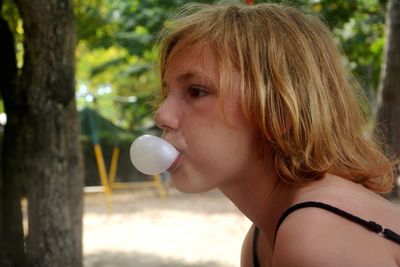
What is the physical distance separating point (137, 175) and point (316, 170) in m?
13.2

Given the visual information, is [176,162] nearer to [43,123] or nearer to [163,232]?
[43,123]

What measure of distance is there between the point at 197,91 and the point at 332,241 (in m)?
0.37

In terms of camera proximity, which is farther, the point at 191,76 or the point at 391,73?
the point at 391,73

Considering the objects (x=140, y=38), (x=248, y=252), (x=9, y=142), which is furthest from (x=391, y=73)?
(x=140, y=38)

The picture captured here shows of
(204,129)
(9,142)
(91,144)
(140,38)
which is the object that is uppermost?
(140,38)

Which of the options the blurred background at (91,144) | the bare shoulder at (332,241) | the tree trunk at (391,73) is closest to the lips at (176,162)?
the bare shoulder at (332,241)

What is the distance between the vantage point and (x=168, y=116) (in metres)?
0.96

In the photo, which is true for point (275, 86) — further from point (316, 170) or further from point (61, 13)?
→ point (61, 13)

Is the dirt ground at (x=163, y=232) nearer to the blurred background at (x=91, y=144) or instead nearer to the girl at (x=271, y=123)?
the blurred background at (x=91, y=144)

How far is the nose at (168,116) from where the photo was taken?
3.14 ft

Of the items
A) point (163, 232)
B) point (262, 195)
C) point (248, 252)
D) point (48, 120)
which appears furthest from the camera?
point (163, 232)

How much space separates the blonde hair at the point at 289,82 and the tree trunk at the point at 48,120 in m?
1.47

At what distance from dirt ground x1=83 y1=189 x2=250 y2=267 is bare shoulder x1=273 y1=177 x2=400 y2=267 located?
4.65 meters

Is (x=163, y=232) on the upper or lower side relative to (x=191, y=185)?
lower
